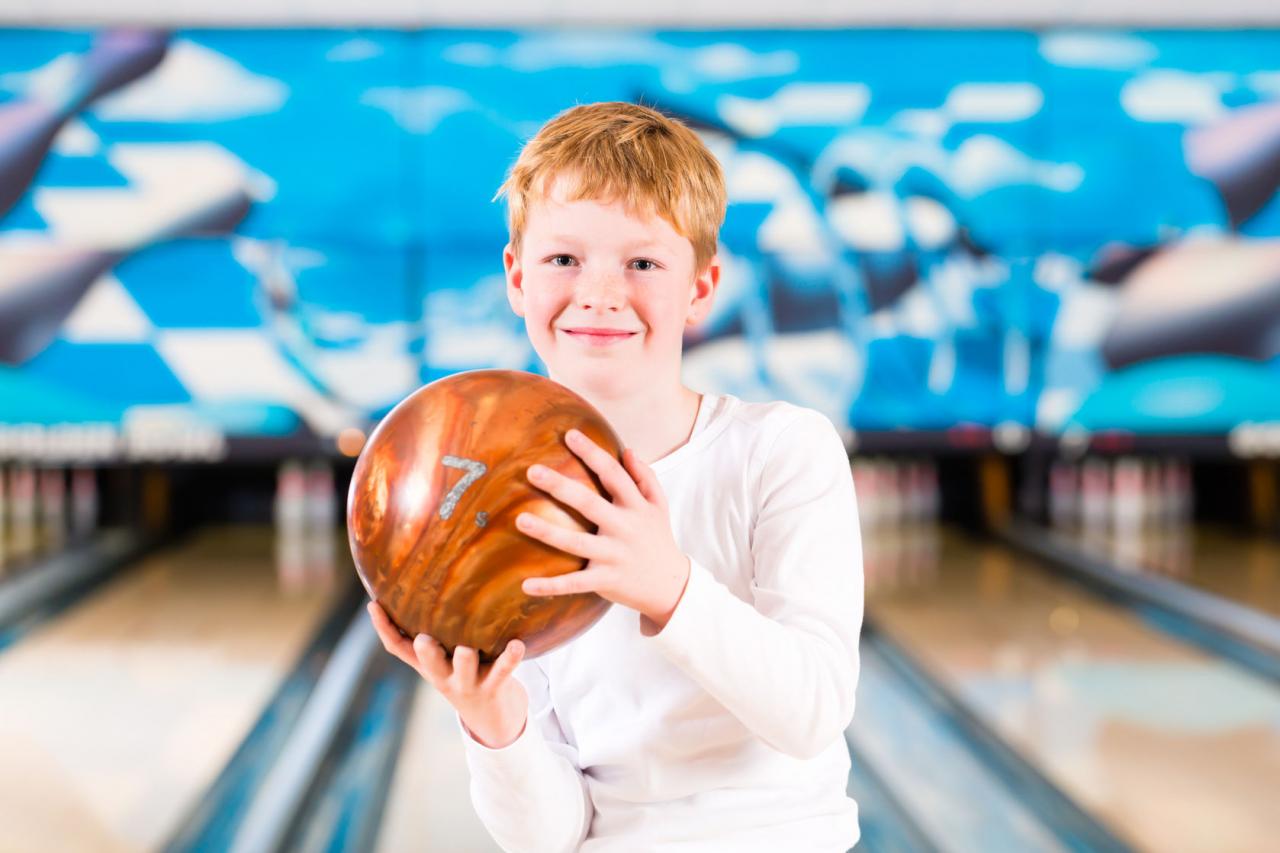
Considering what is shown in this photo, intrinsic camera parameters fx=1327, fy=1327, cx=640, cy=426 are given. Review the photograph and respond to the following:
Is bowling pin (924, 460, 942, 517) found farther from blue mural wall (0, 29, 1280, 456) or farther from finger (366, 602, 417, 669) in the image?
finger (366, 602, 417, 669)

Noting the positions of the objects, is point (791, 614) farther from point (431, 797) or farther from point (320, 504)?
point (320, 504)

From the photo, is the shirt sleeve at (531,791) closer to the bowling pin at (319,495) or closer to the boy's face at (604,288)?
the boy's face at (604,288)

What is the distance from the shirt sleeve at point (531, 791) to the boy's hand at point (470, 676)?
0.11 ft

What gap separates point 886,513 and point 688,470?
4.34 meters

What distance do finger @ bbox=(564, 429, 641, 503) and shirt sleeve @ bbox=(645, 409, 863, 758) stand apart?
72mm

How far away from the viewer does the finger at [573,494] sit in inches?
32.2

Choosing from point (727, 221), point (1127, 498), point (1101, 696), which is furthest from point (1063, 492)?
A: point (1101, 696)

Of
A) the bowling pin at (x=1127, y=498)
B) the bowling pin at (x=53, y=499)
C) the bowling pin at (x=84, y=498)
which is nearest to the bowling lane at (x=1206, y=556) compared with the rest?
A: the bowling pin at (x=1127, y=498)

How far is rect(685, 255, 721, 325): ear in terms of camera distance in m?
1.08

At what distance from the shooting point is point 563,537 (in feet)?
2.65

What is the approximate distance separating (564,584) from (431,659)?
11cm

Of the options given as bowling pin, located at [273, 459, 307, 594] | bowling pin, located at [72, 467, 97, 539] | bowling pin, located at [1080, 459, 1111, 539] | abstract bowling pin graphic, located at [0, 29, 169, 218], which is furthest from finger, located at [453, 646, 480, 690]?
bowling pin, located at [1080, 459, 1111, 539]

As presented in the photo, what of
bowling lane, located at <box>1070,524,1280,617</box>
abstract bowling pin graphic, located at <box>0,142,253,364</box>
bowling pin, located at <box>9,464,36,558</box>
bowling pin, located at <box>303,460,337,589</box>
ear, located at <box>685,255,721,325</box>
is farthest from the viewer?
bowling pin, located at <box>303,460,337,589</box>

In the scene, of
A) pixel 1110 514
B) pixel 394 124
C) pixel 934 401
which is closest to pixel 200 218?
pixel 394 124
